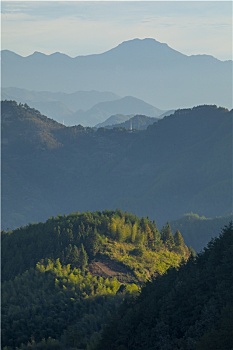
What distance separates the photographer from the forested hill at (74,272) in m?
45.7

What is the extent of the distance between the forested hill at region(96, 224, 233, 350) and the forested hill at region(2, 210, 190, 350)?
9.18ft

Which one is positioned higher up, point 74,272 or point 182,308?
point 182,308

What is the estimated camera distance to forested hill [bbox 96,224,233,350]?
34031 millimetres

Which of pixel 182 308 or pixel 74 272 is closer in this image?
pixel 182 308

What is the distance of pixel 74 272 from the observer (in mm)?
56938

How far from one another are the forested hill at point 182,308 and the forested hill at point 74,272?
280cm

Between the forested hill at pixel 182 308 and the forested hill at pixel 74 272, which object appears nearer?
the forested hill at pixel 182 308

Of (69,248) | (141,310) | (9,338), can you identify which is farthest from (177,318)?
(69,248)

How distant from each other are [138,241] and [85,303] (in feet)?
55.2

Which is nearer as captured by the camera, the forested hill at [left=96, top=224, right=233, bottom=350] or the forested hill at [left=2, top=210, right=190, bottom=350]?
the forested hill at [left=96, top=224, right=233, bottom=350]

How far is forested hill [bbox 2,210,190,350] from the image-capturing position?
45656 mm

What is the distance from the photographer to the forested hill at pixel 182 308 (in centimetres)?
3403

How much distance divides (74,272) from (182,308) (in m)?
20.9

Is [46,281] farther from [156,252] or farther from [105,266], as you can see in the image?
[156,252]
